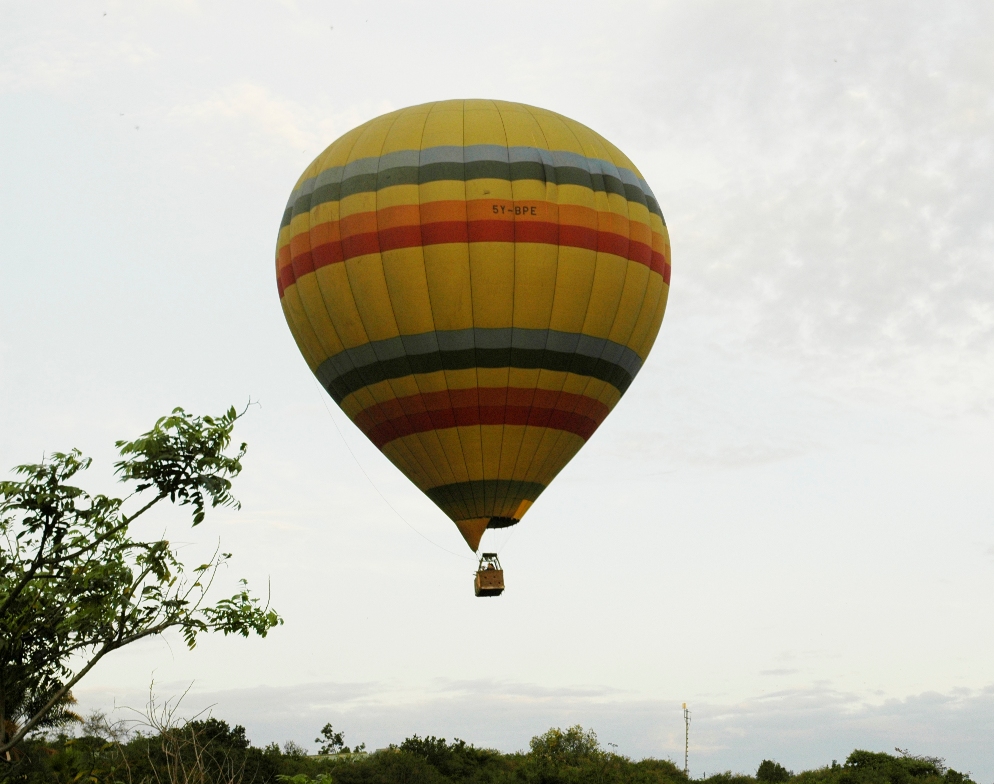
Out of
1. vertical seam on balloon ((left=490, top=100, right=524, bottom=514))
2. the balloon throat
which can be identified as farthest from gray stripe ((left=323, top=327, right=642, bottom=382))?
Result: the balloon throat

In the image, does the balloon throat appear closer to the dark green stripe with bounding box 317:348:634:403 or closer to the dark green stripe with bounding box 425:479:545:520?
the dark green stripe with bounding box 425:479:545:520

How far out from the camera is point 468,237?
2598 cm

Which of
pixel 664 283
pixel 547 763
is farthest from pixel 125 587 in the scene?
pixel 547 763

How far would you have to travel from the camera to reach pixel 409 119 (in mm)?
27938

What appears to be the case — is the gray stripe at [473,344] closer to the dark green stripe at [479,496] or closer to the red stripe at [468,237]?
the red stripe at [468,237]

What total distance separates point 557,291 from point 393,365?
4.32m

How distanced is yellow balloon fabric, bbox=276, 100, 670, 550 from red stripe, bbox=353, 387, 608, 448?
0.13 ft

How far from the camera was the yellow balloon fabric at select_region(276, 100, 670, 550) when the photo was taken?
2612cm

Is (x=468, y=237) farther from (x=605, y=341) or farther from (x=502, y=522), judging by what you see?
(x=502, y=522)

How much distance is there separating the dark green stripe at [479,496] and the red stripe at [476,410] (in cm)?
160

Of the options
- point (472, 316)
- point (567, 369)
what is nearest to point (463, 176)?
point (472, 316)

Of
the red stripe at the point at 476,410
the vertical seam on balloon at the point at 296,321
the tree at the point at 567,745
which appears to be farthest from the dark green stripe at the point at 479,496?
the tree at the point at 567,745

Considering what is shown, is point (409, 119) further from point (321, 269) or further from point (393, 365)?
point (393, 365)

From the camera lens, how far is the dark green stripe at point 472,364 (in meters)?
26.3
